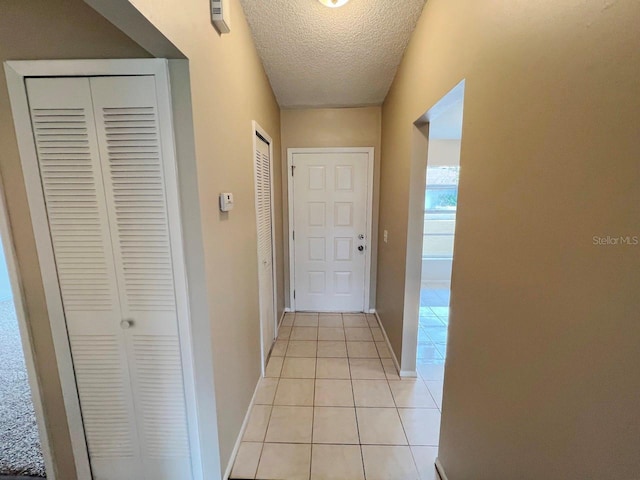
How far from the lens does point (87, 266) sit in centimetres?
122

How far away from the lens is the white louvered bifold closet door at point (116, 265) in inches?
43.3

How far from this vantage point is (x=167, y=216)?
1.16 meters

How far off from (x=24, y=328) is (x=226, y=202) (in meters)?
1.08

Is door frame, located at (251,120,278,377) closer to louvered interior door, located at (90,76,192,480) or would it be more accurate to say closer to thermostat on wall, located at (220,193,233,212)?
thermostat on wall, located at (220,193,233,212)

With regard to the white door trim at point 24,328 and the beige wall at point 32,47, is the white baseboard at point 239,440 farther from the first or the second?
the beige wall at point 32,47

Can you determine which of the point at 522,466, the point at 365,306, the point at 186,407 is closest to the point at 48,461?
the point at 186,407

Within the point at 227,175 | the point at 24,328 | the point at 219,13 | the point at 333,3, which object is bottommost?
the point at 24,328

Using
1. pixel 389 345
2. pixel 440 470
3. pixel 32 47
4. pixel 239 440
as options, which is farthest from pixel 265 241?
pixel 440 470

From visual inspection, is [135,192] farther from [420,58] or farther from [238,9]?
[420,58]

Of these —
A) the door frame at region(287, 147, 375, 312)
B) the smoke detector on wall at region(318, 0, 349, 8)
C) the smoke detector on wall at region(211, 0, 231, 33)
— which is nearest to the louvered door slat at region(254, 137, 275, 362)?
the door frame at region(287, 147, 375, 312)

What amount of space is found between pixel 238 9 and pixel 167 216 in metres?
1.36

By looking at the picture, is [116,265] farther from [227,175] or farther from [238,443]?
[238,443]

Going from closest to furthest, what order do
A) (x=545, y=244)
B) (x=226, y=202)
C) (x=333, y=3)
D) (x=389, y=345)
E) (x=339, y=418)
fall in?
(x=545, y=244)
(x=226, y=202)
(x=333, y=3)
(x=339, y=418)
(x=389, y=345)

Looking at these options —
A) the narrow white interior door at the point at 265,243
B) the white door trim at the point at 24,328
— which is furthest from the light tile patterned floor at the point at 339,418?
the white door trim at the point at 24,328
